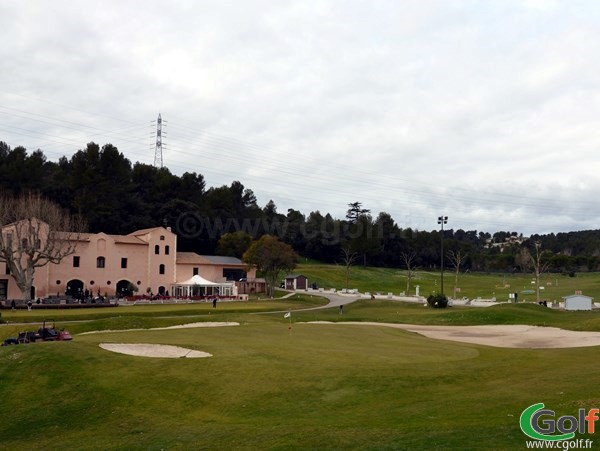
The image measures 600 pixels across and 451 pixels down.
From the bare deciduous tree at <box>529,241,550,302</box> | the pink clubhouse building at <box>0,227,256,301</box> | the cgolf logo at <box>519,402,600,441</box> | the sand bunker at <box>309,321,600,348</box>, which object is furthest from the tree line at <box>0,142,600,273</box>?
the cgolf logo at <box>519,402,600,441</box>

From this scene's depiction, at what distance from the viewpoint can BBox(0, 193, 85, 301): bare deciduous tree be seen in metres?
68.3

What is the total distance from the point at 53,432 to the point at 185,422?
4.84 meters

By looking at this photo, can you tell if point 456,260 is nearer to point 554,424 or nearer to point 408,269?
point 408,269

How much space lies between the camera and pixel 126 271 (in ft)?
290

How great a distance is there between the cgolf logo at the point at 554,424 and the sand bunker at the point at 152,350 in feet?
52.1

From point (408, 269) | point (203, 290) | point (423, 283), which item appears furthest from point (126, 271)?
point (423, 283)

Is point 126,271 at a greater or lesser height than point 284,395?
greater

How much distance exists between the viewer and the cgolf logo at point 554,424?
550 inches

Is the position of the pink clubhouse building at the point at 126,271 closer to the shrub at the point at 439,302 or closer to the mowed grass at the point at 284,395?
the shrub at the point at 439,302

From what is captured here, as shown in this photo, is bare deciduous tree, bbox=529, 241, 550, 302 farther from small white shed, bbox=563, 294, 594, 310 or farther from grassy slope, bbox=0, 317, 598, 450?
grassy slope, bbox=0, 317, 598, 450

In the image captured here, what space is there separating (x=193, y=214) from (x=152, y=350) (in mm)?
96226

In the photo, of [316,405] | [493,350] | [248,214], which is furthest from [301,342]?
[248,214]

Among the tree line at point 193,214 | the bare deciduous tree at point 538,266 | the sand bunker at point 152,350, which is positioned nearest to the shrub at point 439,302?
the bare deciduous tree at point 538,266

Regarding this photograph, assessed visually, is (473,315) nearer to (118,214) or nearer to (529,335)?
(529,335)
